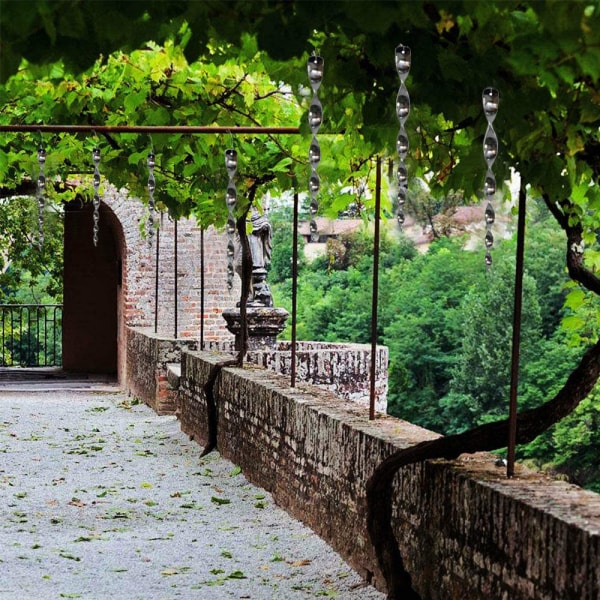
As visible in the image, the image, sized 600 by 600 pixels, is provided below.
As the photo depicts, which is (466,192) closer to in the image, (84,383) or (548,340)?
(84,383)

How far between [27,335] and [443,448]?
24.5 meters

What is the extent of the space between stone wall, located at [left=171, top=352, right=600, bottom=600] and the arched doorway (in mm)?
13487

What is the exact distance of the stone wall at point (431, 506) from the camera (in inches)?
150

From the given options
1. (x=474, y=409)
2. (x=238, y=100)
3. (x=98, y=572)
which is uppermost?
(x=238, y=100)

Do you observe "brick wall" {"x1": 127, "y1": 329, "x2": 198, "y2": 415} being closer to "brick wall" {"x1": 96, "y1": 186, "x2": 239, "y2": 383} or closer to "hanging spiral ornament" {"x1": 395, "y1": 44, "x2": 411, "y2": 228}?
"brick wall" {"x1": 96, "y1": 186, "x2": 239, "y2": 383}

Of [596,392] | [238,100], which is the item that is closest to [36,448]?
[238,100]

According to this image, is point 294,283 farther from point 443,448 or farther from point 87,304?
point 87,304

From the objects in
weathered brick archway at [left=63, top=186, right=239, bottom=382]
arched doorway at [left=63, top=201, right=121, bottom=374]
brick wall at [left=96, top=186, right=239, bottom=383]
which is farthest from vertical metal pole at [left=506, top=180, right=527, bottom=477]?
arched doorway at [left=63, top=201, right=121, bottom=374]

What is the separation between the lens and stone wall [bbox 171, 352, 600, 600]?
12.5 feet

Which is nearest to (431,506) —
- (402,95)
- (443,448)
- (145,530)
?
(443,448)

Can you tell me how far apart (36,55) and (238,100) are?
5098mm

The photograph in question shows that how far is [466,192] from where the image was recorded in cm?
498

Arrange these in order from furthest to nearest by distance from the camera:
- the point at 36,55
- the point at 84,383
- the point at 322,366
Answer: the point at 84,383 → the point at 322,366 → the point at 36,55

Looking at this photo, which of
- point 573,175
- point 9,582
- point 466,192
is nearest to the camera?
point 573,175
